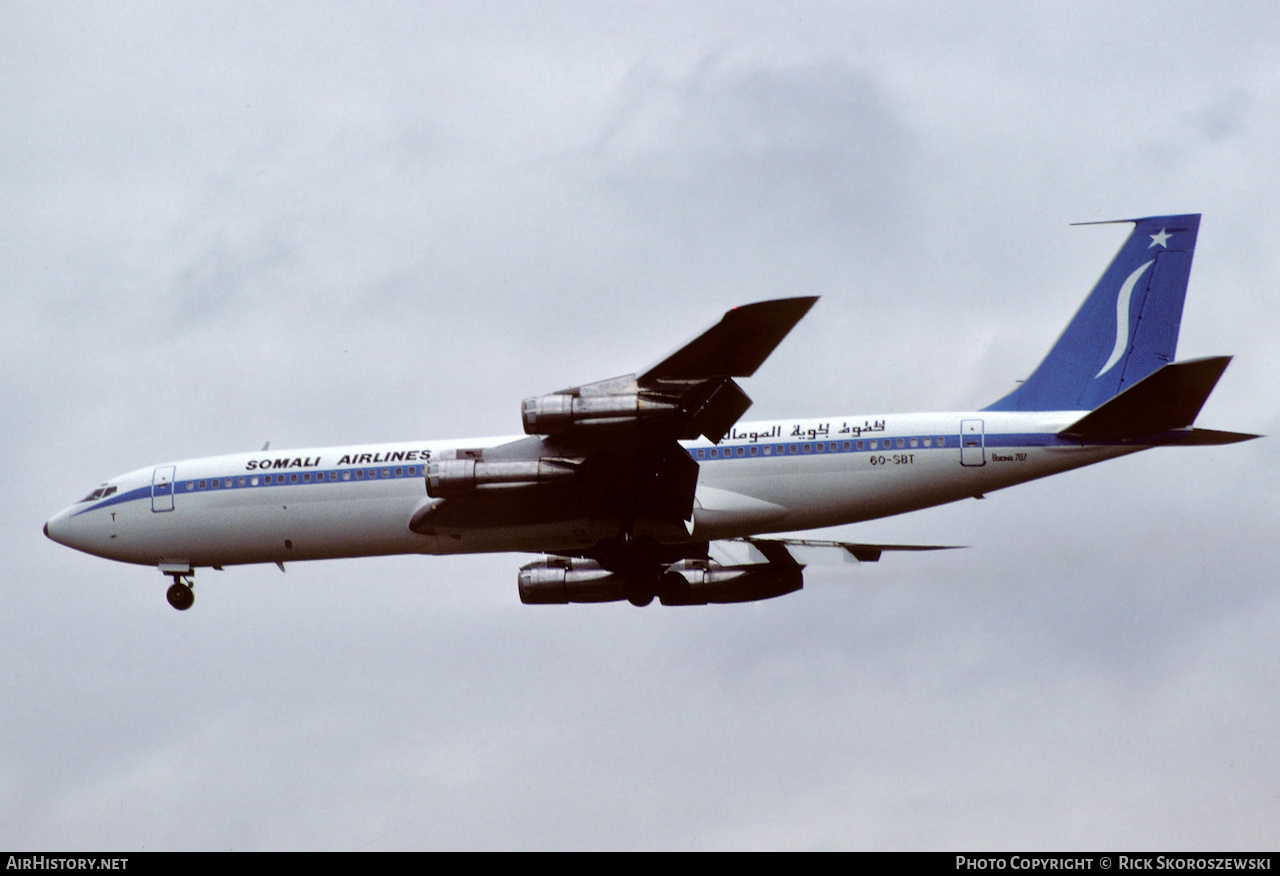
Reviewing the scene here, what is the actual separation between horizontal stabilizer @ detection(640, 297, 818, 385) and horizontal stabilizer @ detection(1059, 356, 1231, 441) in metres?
7.27

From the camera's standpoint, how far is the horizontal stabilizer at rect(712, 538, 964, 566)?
37.7 meters

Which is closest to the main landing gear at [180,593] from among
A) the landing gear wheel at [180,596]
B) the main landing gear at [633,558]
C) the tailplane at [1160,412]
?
the landing gear wheel at [180,596]

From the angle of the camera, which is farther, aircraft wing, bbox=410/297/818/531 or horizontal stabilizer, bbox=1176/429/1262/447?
horizontal stabilizer, bbox=1176/429/1262/447

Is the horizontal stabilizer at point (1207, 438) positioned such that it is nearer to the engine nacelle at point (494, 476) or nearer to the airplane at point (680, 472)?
the airplane at point (680, 472)

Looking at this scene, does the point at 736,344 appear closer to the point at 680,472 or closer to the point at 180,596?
the point at 680,472

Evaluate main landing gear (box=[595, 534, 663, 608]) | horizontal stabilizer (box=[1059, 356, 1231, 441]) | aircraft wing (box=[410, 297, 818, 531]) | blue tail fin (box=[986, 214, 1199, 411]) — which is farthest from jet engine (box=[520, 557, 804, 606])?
horizontal stabilizer (box=[1059, 356, 1231, 441])

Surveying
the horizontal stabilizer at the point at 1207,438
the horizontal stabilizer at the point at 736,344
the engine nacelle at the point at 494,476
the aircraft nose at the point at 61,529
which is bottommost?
the horizontal stabilizer at the point at 1207,438

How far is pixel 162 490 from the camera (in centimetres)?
3578

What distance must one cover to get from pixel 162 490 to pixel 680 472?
12.2m

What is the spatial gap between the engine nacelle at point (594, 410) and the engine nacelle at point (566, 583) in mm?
8002

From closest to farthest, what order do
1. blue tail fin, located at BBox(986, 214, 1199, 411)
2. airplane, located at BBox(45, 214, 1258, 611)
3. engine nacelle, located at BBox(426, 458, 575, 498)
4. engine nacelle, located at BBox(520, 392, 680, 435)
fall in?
engine nacelle, located at BBox(520, 392, 680, 435) → airplane, located at BBox(45, 214, 1258, 611) → engine nacelle, located at BBox(426, 458, 575, 498) → blue tail fin, located at BBox(986, 214, 1199, 411)

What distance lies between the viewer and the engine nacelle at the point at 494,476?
3075 centimetres

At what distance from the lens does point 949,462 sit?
106 feet

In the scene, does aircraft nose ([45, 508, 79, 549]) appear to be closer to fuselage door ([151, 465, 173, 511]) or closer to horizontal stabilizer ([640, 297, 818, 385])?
fuselage door ([151, 465, 173, 511])
